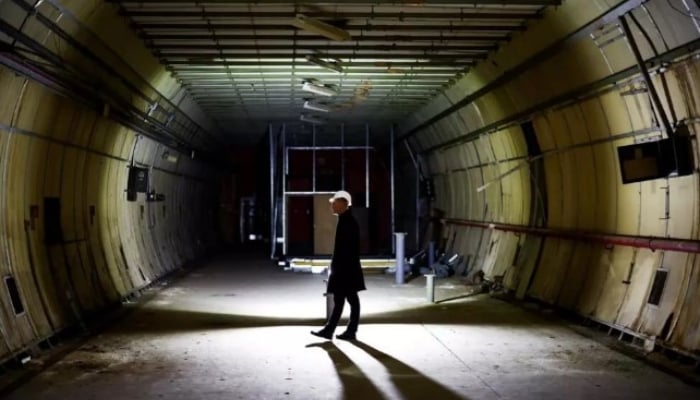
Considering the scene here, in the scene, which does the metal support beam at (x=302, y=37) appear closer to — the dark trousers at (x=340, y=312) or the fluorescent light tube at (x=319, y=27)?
the fluorescent light tube at (x=319, y=27)

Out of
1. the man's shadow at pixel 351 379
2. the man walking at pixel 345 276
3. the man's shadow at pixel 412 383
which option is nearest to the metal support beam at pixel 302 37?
the man walking at pixel 345 276

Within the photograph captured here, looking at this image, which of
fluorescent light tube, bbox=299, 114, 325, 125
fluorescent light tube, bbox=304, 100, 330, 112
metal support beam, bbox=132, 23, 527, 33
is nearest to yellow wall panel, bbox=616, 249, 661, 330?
metal support beam, bbox=132, 23, 527, 33

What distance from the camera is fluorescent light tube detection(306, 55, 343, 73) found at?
10930 mm

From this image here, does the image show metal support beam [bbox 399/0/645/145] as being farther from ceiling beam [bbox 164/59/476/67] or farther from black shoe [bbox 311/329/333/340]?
black shoe [bbox 311/329/333/340]

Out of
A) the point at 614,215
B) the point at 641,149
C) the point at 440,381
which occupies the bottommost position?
the point at 440,381

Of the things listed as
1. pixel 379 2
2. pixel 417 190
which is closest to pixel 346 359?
pixel 379 2

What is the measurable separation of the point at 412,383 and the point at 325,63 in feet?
19.8

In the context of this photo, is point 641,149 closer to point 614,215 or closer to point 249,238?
point 614,215

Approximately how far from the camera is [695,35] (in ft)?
20.9

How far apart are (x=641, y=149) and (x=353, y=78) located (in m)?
6.12

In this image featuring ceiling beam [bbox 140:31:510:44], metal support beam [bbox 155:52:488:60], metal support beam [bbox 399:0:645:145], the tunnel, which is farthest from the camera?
metal support beam [bbox 155:52:488:60]

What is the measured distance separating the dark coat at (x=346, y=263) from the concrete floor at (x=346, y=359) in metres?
0.64

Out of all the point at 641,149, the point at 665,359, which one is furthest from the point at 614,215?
the point at 665,359

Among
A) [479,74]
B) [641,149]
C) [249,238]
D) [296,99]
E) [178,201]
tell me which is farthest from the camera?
[249,238]
